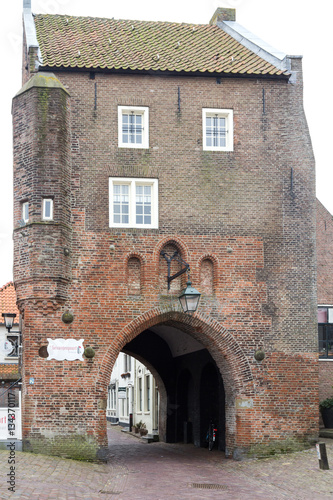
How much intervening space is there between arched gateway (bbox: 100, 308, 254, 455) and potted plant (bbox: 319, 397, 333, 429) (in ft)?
10.6

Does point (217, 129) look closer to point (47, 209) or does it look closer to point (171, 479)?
point (47, 209)

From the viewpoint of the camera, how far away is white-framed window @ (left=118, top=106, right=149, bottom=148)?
21828mm

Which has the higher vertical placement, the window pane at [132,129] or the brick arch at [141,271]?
the window pane at [132,129]

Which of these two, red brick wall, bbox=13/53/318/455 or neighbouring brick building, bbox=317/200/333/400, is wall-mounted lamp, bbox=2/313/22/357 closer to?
red brick wall, bbox=13/53/318/455

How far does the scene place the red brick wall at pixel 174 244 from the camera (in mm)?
20234

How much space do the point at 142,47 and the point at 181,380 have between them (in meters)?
13.8

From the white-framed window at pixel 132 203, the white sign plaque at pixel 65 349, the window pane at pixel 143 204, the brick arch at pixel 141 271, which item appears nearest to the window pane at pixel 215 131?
the white-framed window at pixel 132 203

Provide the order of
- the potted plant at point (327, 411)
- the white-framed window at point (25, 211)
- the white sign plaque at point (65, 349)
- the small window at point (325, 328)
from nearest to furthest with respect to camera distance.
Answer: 1. the white sign plaque at point (65, 349)
2. the white-framed window at point (25, 211)
3. the potted plant at point (327, 411)
4. the small window at point (325, 328)

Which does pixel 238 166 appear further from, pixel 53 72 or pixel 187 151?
pixel 53 72

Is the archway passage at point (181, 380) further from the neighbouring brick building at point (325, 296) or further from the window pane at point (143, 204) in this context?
the window pane at point (143, 204)

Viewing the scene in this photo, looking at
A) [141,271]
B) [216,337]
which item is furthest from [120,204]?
[216,337]

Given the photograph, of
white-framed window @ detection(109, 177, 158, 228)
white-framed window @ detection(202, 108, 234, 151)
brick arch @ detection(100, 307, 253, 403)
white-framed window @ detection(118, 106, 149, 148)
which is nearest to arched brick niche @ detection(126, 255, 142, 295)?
brick arch @ detection(100, 307, 253, 403)

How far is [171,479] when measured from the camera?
59.2 feet

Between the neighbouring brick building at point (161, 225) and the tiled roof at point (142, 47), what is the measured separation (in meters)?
0.11
